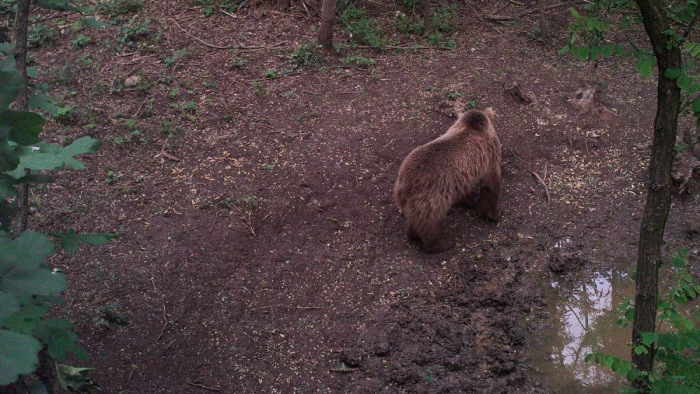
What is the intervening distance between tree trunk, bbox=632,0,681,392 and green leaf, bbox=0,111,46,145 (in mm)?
2808

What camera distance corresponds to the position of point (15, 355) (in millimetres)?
1520

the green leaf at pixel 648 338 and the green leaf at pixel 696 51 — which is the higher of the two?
the green leaf at pixel 696 51

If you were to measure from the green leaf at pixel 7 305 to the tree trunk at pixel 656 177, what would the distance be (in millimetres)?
2997

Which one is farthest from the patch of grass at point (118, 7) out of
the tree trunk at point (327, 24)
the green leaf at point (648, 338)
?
the green leaf at point (648, 338)

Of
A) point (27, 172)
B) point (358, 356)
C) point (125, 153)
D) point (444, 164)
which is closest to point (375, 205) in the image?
point (444, 164)

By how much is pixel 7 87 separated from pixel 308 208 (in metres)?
4.11

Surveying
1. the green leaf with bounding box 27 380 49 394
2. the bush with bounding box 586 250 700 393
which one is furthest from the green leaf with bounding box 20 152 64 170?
the bush with bounding box 586 250 700 393

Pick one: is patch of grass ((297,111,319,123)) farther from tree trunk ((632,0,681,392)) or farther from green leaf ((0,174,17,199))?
green leaf ((0,174,17,199))

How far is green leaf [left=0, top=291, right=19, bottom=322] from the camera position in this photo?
1549 mm

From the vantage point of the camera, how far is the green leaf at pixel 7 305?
5.08ft

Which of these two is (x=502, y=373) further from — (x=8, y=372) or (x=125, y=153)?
(x=125, y=153)

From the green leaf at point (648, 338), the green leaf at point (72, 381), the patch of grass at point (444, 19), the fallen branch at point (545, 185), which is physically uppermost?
the patch of grass at point (444, 19)

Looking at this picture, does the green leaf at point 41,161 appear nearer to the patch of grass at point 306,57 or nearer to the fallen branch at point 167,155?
the fallen branch at point 167,155

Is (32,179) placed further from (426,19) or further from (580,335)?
(426,19)
